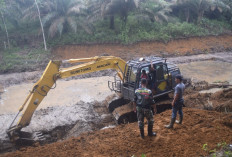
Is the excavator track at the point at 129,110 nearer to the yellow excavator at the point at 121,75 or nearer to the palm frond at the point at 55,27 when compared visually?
the yellow excavator at the point at 121,75

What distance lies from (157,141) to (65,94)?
24.6ft

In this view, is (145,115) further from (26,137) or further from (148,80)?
(26,137)

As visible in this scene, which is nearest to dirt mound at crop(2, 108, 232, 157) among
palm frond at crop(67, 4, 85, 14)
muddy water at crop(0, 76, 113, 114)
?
muddy water at crop(0, 76, 113, 114)

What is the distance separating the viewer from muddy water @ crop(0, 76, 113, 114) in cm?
1101

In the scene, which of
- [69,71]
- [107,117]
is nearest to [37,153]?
[69,71]

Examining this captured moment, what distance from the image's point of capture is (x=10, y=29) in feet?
66.8

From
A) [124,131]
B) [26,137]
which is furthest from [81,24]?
[124,131]

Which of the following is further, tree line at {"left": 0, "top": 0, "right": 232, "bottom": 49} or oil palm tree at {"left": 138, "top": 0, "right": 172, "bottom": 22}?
oil palm tree at {"left": 138, "top": 0, "right": 172, "bottom": 22}

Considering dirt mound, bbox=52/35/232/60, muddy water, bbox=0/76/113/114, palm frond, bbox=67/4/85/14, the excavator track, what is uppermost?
palm frond, bbox=67/4/85/14

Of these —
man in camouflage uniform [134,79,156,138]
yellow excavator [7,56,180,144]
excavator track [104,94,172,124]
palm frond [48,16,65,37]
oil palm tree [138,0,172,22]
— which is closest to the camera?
man in camouflage uniform [134,79,156,138]

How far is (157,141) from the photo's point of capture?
565 centimetres

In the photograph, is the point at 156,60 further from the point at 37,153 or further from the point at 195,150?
the point at 37,153

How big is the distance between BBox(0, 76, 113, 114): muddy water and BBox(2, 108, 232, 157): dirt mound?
4.74 metres

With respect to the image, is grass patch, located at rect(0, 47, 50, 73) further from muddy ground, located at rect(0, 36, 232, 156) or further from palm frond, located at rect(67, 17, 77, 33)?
palm frond, located at rect(67, 17, 77, 33)
